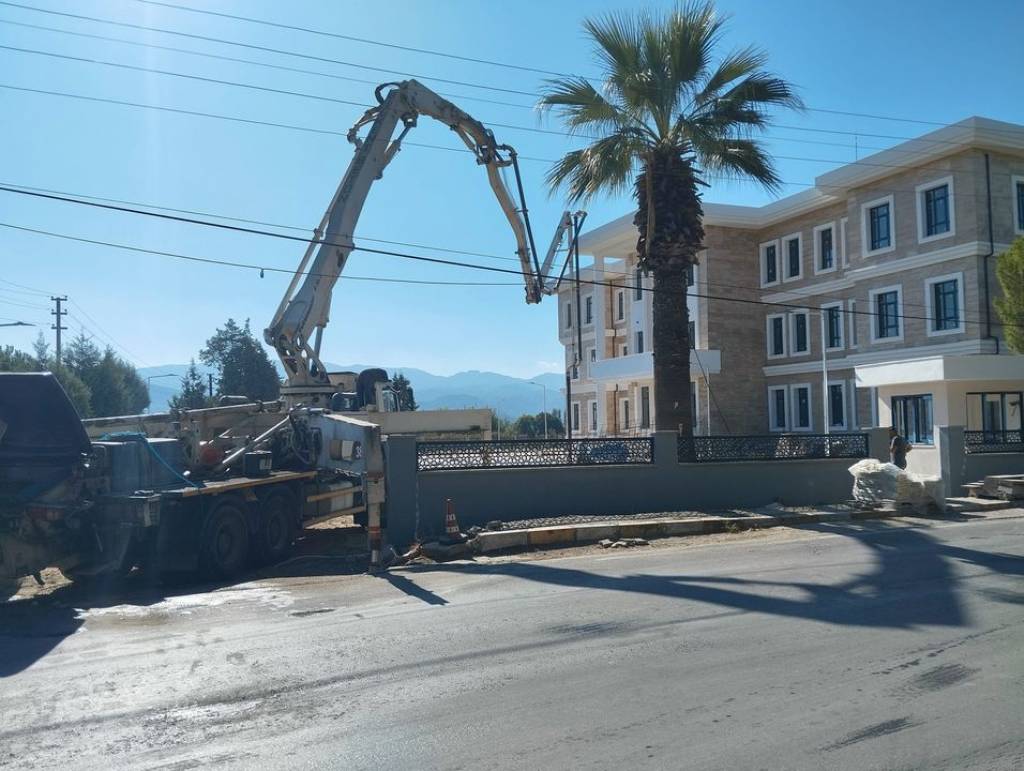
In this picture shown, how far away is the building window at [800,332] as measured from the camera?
40.5m

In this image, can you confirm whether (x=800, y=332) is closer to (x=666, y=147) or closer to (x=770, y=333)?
(x=770, y=333)

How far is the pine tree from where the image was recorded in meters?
23.3

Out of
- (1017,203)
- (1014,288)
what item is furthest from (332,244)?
(1017,203)

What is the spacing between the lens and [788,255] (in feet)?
135

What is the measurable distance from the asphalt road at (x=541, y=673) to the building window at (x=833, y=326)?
2874 centimetres

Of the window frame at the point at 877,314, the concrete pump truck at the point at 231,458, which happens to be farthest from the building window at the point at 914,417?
the concrete pump truck at the point at 231,458

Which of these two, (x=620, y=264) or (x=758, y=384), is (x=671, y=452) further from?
(x=620, y=264)

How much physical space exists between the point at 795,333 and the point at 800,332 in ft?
0.75

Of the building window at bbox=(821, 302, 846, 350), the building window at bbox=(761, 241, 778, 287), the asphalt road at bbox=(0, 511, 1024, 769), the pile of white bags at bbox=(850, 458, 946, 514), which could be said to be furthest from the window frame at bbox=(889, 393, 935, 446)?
the asphalt road at bbox=(0, 511, 1024, 769)

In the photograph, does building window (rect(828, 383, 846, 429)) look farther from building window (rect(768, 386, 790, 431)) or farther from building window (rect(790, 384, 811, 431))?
building window (rect(768, 386, 790, 431))

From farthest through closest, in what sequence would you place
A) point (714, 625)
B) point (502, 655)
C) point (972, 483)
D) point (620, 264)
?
point (620, 264)
point (972, 483)
point (714, 625)
point (502, 655)

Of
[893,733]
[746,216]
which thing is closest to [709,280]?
[746,216]

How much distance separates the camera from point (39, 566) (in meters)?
10.2

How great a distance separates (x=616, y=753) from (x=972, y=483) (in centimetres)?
2076
